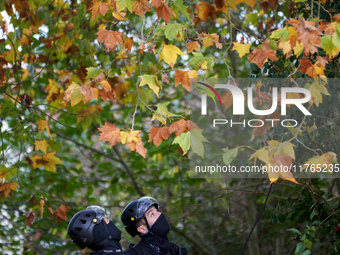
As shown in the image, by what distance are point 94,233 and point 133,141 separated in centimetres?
62

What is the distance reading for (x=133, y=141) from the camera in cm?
255

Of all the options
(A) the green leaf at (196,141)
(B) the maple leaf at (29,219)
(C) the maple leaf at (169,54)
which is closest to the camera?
(A) the green leaf at (196,141)

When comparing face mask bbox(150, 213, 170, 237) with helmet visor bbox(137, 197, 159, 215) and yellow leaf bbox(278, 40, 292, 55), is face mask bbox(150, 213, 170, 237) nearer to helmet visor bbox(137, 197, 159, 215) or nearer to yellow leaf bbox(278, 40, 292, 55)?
helmet visor bbox(137, 197, 159, 215)

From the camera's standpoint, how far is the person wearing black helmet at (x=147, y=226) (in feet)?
8.77

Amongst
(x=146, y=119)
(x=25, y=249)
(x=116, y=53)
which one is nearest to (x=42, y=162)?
(x=116, y=53)

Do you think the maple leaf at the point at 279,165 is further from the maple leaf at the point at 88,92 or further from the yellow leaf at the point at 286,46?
the maple leaf at the point at 88,92

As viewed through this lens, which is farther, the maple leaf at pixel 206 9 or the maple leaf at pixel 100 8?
the maple leaf at pixel 206 9

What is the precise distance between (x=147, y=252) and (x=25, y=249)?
3.99m

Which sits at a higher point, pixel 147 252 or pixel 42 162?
pixel 42 162

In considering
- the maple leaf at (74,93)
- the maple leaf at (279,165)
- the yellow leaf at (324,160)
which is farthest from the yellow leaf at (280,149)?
the maple leaf at (74,93)

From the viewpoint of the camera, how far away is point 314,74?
267cm

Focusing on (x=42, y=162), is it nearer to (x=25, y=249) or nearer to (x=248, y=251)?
(x=25, y=249)

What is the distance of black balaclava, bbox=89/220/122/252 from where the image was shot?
259cm

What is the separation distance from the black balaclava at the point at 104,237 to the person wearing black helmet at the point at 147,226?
109mm
